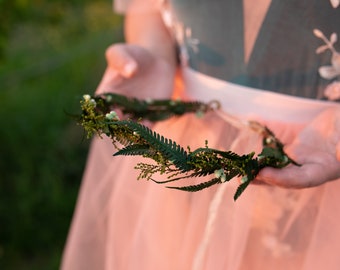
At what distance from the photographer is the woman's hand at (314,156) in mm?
Answer: 733

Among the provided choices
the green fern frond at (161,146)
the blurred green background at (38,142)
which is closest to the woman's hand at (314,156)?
the green fern frond at (161,146)

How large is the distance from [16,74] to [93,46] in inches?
35.5

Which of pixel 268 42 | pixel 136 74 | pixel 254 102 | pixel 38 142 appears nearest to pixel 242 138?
pixel 254 102

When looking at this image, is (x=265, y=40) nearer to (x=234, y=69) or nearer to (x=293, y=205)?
(x=234, y=69)

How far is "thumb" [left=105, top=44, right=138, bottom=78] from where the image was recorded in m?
0.98

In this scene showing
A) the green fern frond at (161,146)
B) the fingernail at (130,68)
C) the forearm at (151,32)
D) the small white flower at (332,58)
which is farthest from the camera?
the forearm at (151,32)

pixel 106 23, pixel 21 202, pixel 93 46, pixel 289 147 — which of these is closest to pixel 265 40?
pixel 289 147

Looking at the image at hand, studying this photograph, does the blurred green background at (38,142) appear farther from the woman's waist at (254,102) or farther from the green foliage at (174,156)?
the green foliage at (174,156)

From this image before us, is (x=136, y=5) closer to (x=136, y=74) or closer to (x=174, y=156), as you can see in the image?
(x=136, y=74)

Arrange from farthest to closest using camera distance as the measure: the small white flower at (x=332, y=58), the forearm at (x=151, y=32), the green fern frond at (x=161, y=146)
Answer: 1. the forearm at (x=151, y=32)
2. the small white flower at (x=332, y=58)
3. the green fern frond at (x=161, y=146)

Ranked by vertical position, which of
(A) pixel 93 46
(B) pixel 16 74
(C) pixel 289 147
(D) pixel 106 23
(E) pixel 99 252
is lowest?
(E) pixel 99 252

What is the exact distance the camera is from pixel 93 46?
418 centimetres

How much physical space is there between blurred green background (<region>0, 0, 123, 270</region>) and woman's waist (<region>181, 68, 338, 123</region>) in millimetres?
568

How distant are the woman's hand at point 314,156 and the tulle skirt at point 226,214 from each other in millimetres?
77
